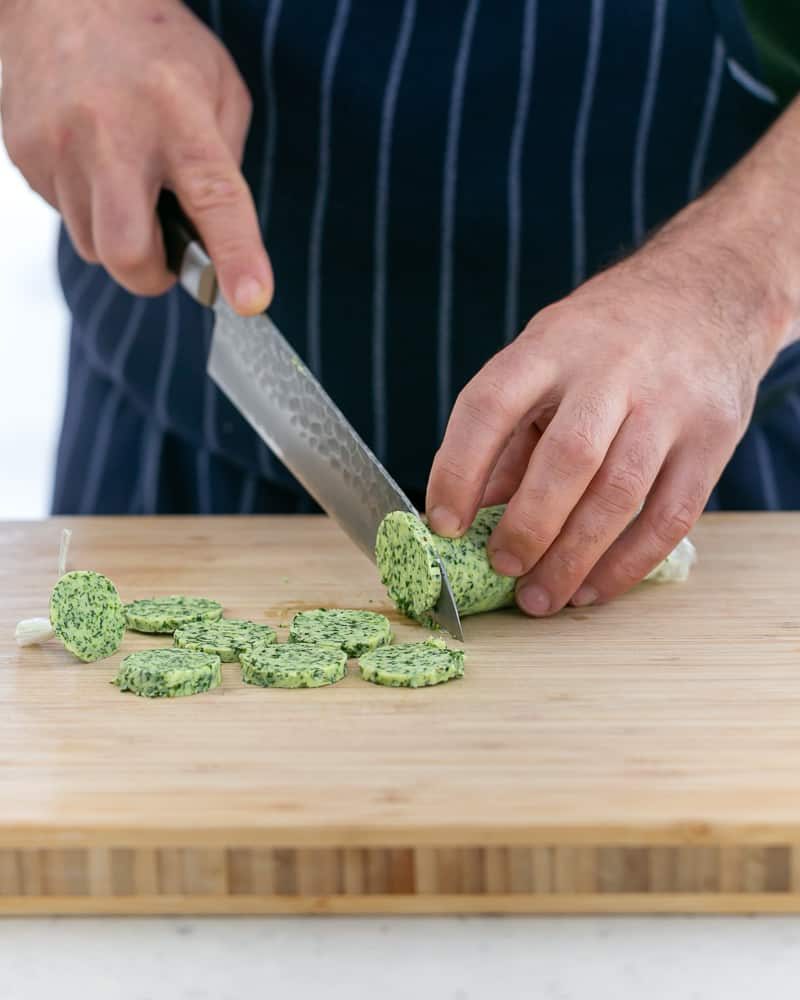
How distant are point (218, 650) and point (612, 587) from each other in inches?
19.2

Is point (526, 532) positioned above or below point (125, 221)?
below

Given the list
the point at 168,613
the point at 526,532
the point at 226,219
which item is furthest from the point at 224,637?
the point at 226,219

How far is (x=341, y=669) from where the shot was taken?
1.35 meters

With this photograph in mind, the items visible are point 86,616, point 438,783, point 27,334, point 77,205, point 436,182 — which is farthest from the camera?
point 27,334

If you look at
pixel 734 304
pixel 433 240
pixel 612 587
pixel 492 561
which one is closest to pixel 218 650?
pixel 492 561

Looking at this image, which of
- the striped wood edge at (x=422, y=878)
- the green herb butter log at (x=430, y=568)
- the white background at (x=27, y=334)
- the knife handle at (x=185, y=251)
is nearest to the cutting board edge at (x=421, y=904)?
the striped wood edge at (x=422, y=878)

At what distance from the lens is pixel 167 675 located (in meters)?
1.29

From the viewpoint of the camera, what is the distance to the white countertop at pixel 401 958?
938 millimetres

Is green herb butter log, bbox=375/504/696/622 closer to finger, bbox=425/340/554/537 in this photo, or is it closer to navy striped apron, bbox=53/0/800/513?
finger, bbox=425/340/554/537

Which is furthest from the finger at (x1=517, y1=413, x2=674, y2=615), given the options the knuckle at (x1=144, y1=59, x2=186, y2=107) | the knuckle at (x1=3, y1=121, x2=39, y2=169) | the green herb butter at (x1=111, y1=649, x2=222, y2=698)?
the knuckle at (x1=3, y1=121, x2=39, y2=169)

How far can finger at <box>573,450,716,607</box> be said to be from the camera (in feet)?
5.05

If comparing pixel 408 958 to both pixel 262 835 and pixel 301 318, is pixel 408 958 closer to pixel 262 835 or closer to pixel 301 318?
pixel 262 835

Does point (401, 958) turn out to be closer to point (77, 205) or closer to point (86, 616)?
point (86, 616)

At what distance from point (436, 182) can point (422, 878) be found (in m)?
1.30
